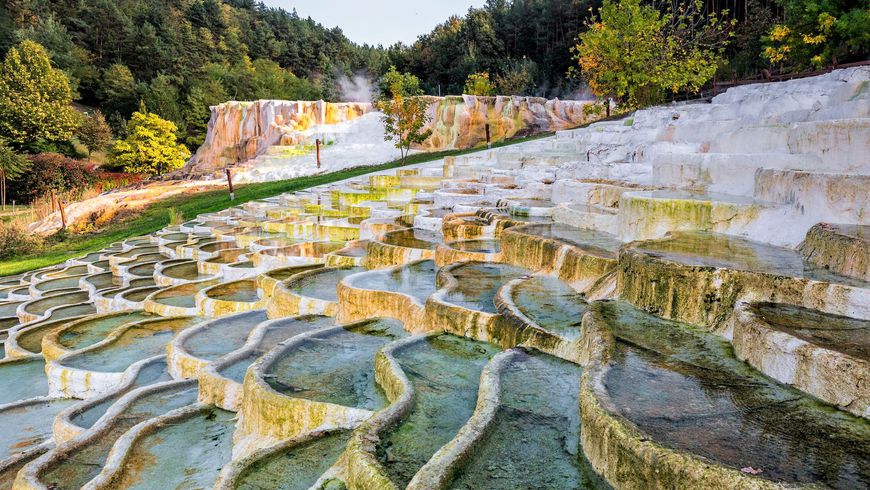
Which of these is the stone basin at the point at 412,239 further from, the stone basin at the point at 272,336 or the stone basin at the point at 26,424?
the stone basin at the point at 26,424

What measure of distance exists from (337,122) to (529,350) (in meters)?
29.2

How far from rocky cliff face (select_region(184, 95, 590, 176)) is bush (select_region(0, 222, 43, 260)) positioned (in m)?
11.0

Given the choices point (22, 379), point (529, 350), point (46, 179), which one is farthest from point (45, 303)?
point (46, 179)

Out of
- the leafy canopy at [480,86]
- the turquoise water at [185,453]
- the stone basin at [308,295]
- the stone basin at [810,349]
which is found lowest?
the turquoise water at [185,453]

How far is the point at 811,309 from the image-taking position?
3895 millimetres

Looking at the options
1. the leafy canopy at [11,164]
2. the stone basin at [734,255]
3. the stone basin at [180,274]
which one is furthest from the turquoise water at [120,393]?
the leafy canopy at [11,164]

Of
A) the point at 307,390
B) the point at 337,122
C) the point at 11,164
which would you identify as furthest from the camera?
the point at 337,122

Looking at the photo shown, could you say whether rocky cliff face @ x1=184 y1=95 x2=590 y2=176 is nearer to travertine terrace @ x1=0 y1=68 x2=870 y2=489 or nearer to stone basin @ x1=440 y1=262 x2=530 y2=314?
travertine terrace @ x1=0 y1=68 x2=870 y2=489

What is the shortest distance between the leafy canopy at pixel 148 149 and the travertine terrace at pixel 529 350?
26.6m

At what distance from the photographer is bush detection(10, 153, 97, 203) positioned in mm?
30719

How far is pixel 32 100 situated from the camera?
34.0 meters

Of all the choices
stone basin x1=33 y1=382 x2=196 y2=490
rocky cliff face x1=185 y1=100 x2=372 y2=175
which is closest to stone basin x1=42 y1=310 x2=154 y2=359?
stone basin x1=33 y1=382 x2=196 y2=490

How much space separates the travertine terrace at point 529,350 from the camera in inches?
116

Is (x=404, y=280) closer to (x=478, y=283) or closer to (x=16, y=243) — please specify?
(x=478, y=283)
